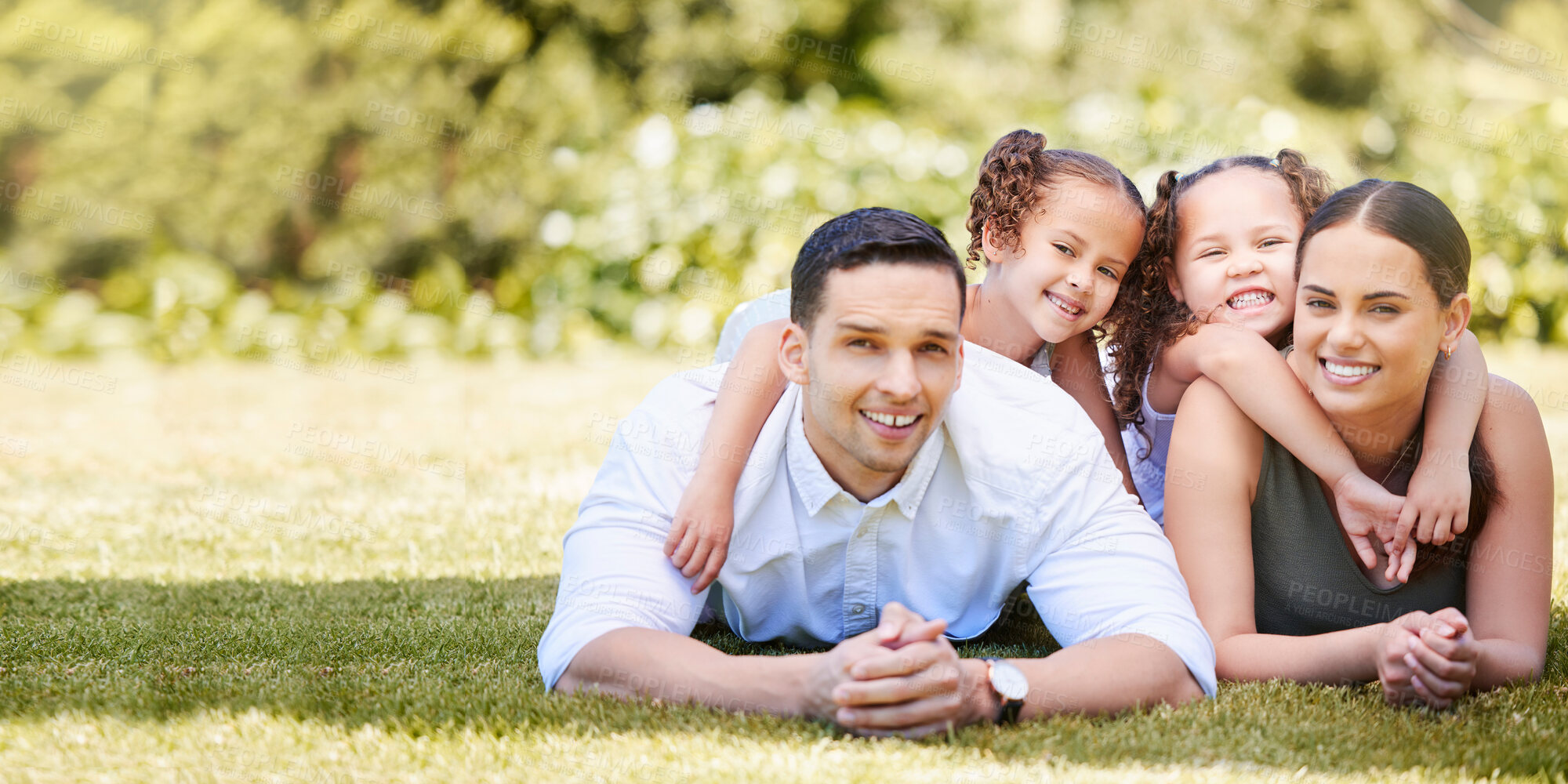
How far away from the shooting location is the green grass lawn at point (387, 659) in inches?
91.4

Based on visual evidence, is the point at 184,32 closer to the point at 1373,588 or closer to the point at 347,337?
the point at 347,337

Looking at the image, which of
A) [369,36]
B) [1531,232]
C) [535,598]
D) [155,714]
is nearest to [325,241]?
[369,36]

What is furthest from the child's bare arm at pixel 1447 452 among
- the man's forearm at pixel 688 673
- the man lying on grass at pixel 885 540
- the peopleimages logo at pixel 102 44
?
the peopleimages logo at pixel 102 44

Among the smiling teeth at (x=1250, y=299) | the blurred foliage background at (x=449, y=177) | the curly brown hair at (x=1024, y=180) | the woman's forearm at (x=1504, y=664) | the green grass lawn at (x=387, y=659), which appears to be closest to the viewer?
the green grass lawn at (x=387, y=659)

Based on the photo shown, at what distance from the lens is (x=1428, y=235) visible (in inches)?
114

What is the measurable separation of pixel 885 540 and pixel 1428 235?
146 centimetres

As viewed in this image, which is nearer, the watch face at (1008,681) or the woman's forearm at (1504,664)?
the watch face at (1008,681)

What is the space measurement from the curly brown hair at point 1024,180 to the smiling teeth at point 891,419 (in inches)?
51.4

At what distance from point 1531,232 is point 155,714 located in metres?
9.10

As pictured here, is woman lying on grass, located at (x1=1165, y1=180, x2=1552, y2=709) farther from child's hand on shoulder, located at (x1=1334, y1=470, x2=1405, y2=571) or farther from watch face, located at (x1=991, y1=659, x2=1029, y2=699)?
watch face, located at (x1=991, y1=659, x2=1029, y2=699)

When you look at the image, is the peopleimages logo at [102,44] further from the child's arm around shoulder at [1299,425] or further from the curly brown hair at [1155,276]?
the child's arm around shoulder at [1299,425]

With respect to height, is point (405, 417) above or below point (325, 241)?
below

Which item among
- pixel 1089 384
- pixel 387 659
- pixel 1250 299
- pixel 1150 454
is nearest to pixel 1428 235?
pixel 1250 299

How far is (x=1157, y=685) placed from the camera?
2.60 meters
